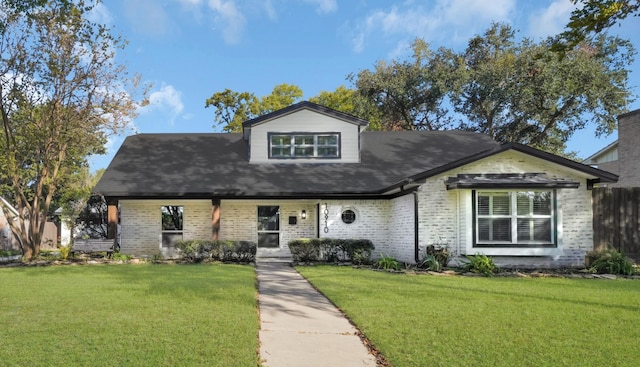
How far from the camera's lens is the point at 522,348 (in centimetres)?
533

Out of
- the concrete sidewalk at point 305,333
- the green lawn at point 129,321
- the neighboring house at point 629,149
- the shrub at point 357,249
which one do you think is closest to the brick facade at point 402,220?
the shrub at point 357,249

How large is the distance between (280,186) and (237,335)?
492 inches

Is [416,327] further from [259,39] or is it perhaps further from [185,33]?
[259,39]

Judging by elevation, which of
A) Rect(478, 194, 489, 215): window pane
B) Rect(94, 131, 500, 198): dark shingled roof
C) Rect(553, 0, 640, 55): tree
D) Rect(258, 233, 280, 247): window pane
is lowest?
Rect(258, 233, 280, 247): window pane

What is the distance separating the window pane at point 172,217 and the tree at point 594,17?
14571 mm

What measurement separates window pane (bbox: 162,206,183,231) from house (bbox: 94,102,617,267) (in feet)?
0.12

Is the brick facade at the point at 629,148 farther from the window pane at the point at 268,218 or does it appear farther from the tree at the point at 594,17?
the tree at the point at 594,17

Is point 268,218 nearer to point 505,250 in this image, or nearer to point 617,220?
point 505,250

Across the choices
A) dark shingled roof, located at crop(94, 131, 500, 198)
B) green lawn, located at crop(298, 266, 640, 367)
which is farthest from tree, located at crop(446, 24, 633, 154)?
green lawn, located at crop(298, 266, 640, 367)

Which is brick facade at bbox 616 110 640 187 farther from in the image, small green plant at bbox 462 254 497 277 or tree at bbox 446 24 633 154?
small green plant at bbox 462 254 497 277

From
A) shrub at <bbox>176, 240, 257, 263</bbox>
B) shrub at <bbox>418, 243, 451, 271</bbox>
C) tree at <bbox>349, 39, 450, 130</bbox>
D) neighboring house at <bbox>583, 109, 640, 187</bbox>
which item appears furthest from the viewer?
tree at <bbox>349, 39, 450, 130</bbox>

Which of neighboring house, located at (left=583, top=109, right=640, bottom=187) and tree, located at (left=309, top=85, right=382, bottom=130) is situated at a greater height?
tree, located at (left=309, top=85, right=382, bottom=130)

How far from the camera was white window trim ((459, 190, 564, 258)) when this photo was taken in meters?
14.0

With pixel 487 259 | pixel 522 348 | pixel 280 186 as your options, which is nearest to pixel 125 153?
pixel 280 186
